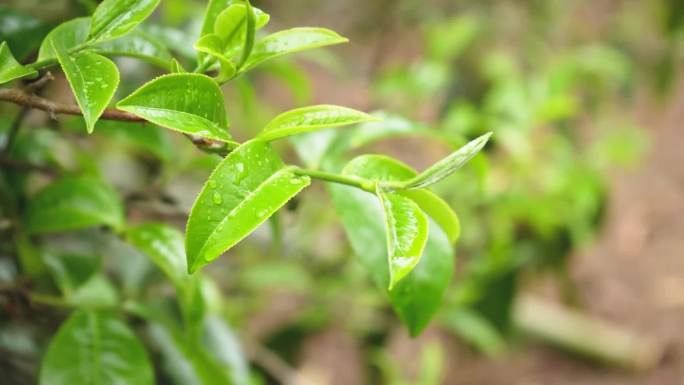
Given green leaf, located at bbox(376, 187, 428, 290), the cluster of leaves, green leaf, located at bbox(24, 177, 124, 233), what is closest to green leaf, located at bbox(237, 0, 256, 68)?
the cluster of leaves

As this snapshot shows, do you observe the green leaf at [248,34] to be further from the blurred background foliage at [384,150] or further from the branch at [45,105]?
the blurred background foliage at [384,150]

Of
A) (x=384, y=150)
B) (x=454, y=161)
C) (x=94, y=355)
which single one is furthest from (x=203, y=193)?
(x=384, y=150)

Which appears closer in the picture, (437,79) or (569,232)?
(437,79)

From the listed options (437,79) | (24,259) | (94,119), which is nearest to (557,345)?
(437,79)

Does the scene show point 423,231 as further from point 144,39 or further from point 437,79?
point 437,79

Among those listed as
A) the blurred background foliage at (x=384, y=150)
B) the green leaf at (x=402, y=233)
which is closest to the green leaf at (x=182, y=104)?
the green leaf at (x=402, y=233)

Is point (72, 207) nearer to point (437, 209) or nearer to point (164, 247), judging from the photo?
point (164, 247)

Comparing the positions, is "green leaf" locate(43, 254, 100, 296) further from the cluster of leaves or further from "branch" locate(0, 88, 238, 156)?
"branch" locate(0, 88, 238, 156)
